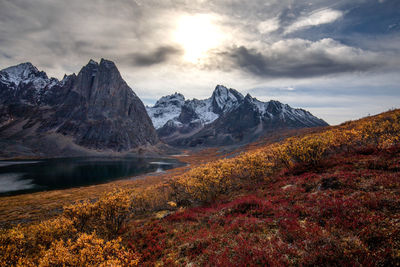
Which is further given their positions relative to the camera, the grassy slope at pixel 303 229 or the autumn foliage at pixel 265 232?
the autumn foliage at pixel 265 232

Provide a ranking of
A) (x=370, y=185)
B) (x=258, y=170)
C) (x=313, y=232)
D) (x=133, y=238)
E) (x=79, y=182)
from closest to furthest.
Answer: (x=313, y=232) < (x=370, y=185) < (x=133, y=238) < (x=258, y=170) < (x=79, y=182)

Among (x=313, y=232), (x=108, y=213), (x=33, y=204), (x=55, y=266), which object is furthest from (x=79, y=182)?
(x=313, y=232)

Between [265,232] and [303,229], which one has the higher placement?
[303,229]

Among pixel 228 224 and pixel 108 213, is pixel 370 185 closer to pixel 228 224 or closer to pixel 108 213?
pixel 228 224

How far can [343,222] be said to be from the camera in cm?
888

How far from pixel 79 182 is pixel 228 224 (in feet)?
276

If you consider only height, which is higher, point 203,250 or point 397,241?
point 397,241

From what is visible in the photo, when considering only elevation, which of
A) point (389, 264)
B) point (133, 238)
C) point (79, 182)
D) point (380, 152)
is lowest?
point (79, 182)

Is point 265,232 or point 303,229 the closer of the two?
point 303,229

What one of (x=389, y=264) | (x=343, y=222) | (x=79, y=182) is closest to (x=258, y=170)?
(x=343, y=222)

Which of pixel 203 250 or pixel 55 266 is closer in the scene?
pixel 55 266

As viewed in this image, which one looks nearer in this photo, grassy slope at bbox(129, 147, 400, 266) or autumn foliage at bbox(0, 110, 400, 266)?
grassy slope at bbox(129, 147, 400, 266)

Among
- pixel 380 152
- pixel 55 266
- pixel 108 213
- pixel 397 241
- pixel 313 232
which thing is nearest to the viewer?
pixel 397 241

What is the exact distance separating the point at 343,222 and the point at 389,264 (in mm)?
3304
